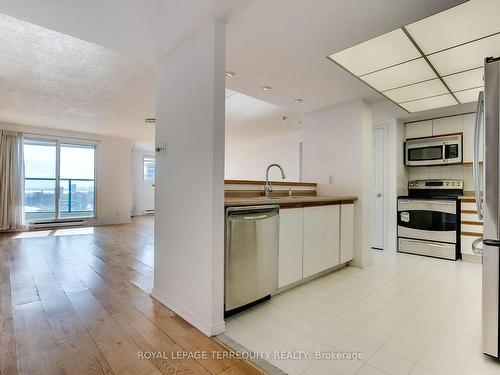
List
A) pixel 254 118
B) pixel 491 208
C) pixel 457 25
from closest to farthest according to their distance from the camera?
pixel 491 208 → pixel 457 25 → pixel 254 118

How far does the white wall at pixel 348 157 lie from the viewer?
3.33 meters

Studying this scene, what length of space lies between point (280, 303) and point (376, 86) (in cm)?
256

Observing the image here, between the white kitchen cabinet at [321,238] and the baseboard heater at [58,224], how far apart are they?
6.25m

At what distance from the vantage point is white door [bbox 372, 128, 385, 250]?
437 centimetres

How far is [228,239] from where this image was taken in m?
1.90

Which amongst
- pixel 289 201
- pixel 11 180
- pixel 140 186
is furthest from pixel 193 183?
pixel 140 186

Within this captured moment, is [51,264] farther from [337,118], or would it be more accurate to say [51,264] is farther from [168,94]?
[337,118]

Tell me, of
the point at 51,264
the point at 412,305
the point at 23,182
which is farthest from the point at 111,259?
the point at 23,182

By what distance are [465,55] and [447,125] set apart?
2.23m

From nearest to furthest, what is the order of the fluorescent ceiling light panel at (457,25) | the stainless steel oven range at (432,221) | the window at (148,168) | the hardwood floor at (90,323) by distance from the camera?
the hardwood floor at (90,323) → the fluorescent ceiling light panel at (457,25) → the stainless steel oven range at (432,221) → the window at (148,168)

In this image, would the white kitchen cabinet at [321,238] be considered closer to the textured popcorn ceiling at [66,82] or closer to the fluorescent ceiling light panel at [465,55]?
the fluorescent ceiling light panel at [465,55]

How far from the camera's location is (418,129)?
14.2 ft

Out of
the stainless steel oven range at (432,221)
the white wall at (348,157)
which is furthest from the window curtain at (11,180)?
the stainless steel oven range at (432,221)

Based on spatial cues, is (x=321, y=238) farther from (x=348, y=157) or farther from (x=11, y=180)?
(x=11, y=180)
